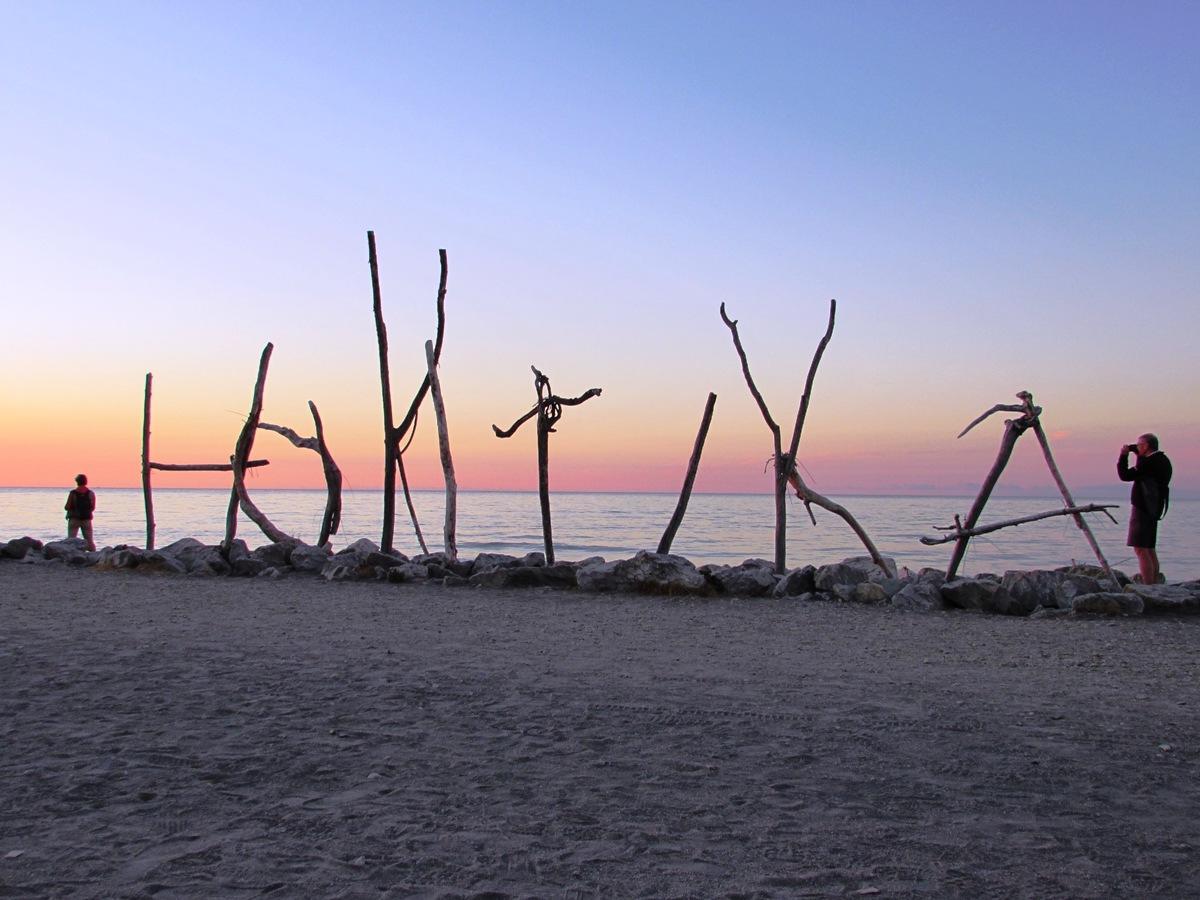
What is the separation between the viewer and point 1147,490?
10.5 metres

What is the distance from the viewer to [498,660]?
21.9 feet

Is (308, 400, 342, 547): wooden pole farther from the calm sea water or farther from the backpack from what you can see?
the calm sea water

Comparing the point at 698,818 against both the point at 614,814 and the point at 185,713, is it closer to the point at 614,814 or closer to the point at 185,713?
the point at 614,814

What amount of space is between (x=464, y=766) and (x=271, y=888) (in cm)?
129

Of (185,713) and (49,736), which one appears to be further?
(185,713)

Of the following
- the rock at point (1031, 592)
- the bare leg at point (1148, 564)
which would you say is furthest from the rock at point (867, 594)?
the bare leg at point (1148, 564)

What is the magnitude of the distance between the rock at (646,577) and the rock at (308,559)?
3707mm

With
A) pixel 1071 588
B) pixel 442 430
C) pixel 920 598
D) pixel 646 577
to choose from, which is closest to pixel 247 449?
pixel 442 430

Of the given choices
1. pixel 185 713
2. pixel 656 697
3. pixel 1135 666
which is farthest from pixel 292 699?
pixel 1135 666

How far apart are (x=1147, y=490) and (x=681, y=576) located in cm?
511

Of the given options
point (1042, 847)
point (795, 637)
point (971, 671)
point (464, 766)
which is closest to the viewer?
point (1042, 847)

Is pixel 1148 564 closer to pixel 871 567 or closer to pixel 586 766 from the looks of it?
pixel 871 567

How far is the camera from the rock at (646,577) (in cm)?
1132

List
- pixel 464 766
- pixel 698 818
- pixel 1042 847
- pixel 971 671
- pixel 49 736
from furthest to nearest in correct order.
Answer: pixel 971 671 < pixel 49 736 < pixel 464 766 < pixel 698 818 < pixel 1042 847
